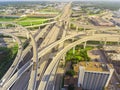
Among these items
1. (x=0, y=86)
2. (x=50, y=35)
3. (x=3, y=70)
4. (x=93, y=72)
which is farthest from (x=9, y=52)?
(x=93, y=72)

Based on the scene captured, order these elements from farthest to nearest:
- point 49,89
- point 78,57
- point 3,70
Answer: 1. point 78,57
2. point 3,70
3. point 49,89

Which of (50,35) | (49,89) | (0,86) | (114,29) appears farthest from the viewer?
(114,29)

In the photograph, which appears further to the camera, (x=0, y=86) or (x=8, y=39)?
(x=8, y=39)

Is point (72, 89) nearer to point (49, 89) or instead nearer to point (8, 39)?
point (49, 89)

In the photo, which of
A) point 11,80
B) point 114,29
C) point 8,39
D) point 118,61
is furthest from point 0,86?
point 114,29

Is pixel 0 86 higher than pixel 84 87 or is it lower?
higher

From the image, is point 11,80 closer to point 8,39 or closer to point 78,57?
point 78,57
